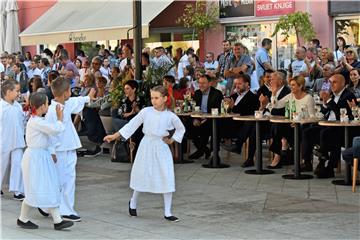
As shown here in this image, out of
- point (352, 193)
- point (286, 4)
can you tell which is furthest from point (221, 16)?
point (352, 193)

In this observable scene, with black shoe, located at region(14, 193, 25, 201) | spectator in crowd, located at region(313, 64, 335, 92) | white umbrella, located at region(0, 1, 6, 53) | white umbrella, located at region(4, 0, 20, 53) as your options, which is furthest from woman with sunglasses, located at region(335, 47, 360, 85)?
white umbrella, located at region(0, 1, 6, 53)

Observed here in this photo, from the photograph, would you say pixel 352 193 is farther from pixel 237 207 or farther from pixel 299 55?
pixel 299 55

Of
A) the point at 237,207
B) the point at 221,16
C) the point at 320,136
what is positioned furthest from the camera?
the point at 221,16

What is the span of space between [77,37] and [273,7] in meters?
5.93

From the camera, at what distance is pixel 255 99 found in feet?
43.5

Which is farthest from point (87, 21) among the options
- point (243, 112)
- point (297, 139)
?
point (297, 139)

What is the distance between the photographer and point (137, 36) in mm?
13875

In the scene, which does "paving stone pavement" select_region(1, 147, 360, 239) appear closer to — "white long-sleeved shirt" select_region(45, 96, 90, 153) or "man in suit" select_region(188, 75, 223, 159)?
"white long-sleeved shirt" select_region(45, 96, 90, 153)

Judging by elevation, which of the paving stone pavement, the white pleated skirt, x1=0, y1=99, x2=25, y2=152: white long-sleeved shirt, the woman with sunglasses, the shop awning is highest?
the shop awning

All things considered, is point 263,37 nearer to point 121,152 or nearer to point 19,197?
point 121,152

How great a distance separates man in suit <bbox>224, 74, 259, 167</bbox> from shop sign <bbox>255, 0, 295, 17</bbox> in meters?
8.12

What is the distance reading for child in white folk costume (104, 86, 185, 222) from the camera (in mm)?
8883

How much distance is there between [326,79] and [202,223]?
683cm

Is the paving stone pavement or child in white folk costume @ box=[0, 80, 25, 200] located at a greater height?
child in white folk costume @ box=[0, 80, 25, 200]
